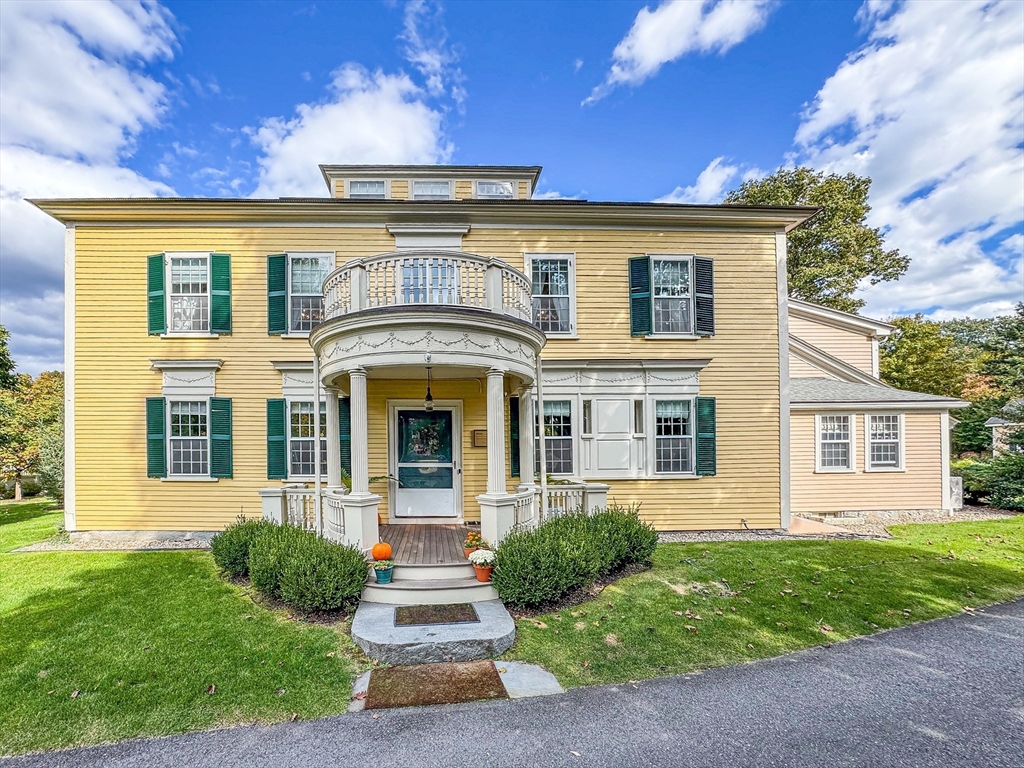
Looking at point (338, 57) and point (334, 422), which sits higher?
point (338, 57)

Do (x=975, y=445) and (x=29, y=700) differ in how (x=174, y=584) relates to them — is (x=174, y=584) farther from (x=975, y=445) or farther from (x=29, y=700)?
(x=975, y=445)

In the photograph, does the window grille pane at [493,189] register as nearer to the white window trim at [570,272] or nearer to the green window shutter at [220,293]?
the white window trim at [570,272]

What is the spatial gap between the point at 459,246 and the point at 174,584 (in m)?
7.72

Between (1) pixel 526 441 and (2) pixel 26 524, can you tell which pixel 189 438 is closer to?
(2) pixel 26 524

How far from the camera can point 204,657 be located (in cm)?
432

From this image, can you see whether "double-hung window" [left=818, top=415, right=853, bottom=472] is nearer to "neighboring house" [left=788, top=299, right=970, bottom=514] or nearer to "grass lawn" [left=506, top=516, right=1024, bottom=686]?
"neighboring house" [left=788, top=299, right=970, bottom=514]

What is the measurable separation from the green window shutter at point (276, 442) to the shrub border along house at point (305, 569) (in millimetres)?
2764

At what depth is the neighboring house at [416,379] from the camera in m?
8.78

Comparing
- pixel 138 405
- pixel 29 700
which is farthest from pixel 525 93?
pixel 29 700

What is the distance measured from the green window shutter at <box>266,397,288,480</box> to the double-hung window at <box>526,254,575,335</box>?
5.81 m

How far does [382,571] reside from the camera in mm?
5547

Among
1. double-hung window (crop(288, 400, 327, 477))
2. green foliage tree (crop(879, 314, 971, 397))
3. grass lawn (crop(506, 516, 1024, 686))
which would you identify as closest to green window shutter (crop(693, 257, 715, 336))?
grass lawn (crop(506, 516, 1024, 686))

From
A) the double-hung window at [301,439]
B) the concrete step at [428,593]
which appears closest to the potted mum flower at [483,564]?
the concrete step at [428,593]

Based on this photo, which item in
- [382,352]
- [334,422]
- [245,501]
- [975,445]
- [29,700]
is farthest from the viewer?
[975,445]
